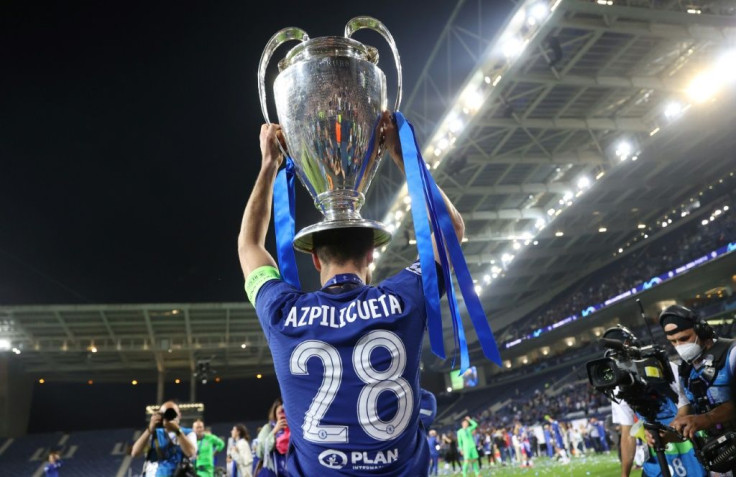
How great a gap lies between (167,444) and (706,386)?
5193 millimetres

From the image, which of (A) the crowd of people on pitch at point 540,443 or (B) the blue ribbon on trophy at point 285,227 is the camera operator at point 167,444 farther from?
(A) the crowd of people on pitch at point 540,443

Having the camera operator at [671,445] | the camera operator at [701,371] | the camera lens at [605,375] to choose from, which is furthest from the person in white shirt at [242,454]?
the camera operator at [701,371]

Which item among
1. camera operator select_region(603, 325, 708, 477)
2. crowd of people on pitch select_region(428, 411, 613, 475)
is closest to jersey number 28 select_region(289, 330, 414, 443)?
camera operator select_region(603, 325, 708, 477)

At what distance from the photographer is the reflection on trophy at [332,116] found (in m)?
1.73

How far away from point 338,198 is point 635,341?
2.69 metres

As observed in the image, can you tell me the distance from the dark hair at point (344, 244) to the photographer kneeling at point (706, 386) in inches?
107

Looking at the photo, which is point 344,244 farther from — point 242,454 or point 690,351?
point 242,454

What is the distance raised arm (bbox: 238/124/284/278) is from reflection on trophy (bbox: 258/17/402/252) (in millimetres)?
66

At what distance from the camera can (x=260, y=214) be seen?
1651 millimetres

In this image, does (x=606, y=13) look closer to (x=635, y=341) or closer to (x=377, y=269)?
(x=635, y=341)

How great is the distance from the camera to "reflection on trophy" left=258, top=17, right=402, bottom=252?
173cm

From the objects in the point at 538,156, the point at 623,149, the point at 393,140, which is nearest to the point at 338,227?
the point at 393,140

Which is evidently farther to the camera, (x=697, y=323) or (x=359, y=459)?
(x=697, y=323)

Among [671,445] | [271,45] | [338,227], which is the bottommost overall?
[671,445]
